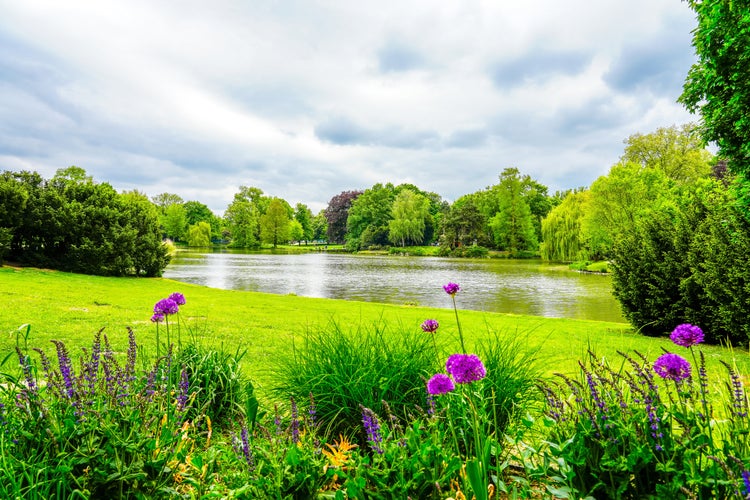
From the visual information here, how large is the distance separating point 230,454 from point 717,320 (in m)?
10.8

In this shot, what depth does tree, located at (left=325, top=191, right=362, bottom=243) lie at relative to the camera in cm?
10862

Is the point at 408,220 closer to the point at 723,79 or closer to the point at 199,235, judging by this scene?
the point at 199,235

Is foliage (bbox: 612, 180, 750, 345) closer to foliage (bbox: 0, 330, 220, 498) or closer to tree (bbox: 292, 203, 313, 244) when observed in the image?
foliage (bbox: 0, 330, 220, 498)

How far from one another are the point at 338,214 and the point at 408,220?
35905 millimetres

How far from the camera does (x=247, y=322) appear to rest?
37.2 feet

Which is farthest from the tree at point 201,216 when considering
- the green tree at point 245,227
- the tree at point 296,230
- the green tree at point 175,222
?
the tree at point 296,230

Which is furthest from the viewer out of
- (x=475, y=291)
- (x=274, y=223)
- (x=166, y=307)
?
(x=274, y=223)

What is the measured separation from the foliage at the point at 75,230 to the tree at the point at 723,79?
2709 cm

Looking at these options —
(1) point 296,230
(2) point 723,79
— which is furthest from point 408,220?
(2) point 723,79

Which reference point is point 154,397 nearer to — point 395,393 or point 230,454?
point 230,454

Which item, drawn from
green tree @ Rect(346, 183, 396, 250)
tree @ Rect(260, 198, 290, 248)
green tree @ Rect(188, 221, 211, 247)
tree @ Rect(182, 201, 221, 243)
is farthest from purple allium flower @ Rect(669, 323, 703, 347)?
tree @ Rect(182, 201, 221, 243)

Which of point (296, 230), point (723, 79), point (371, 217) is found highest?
point (371, 217)

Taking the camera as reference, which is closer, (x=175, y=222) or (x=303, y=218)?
(x=175, y=222)

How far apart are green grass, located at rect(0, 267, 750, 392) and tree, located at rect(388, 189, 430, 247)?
6008 cm
